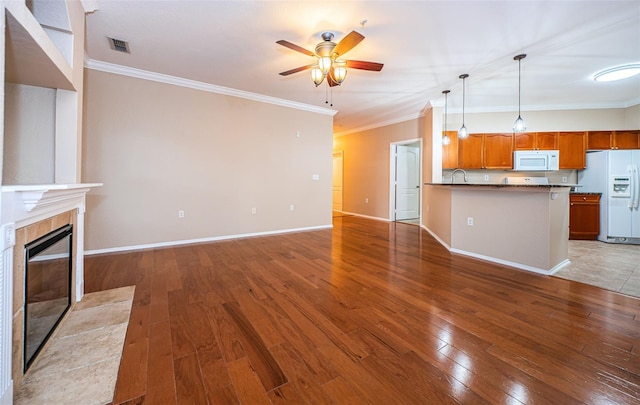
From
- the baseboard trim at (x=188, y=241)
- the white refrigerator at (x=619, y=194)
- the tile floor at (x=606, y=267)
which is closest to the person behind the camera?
the tile floor at (x=606, y=267)

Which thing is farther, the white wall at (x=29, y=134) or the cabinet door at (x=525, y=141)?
the cabinet door at (x=525, y=141)

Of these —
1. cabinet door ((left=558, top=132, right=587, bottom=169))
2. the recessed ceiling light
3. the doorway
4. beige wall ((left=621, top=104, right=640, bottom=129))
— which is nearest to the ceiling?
the recessed ceiling light

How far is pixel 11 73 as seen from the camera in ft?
5.65

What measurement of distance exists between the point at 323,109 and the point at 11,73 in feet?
14.9

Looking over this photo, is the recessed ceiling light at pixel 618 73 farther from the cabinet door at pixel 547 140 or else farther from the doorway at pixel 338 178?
the doorway at pixel 338 178

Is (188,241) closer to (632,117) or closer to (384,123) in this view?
(384,123)

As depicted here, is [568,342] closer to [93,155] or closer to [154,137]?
[154,137]

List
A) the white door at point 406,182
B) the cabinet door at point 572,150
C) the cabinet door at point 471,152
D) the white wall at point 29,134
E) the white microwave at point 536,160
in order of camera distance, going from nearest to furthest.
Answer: the white wall at point 29,134 → the cabinet door at point 572,150 → the white microwave at point 536,160 → the cabinet door at point 471,152 → the white door at point 406,182

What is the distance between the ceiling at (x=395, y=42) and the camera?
7.91 feet

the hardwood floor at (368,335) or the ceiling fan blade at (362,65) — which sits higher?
the ceiling fan blade at (362,65)

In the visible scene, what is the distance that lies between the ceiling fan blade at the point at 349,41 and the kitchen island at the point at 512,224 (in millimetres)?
2419

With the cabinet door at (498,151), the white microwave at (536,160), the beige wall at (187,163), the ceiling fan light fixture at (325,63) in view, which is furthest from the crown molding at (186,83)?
the white microwave at (536,160)

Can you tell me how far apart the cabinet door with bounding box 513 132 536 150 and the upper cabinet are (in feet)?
3.01

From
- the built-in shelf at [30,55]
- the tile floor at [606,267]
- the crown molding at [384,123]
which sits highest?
the crown molding at [384,123]
